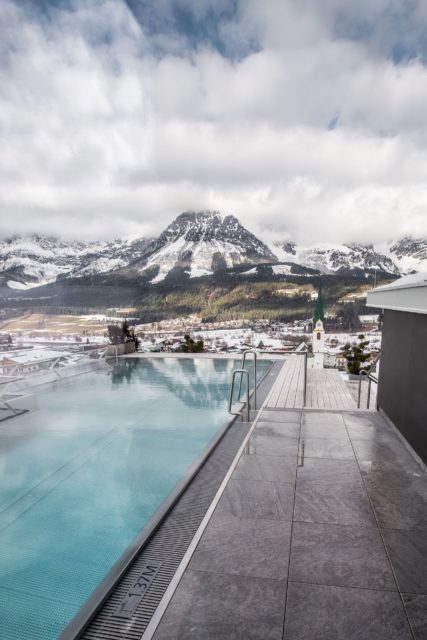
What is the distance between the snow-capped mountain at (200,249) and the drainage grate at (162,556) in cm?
2075

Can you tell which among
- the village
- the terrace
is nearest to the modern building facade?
the terrace

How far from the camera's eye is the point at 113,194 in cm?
3275

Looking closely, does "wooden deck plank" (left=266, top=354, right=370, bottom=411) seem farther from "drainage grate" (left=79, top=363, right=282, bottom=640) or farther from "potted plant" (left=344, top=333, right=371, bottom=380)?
"drainage grate" (left=79, top=363, right=282, bottom=640)

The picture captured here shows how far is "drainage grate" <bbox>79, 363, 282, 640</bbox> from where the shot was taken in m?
1.49

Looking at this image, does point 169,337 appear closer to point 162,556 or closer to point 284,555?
point 162,556

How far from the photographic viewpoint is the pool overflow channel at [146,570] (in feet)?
4.90

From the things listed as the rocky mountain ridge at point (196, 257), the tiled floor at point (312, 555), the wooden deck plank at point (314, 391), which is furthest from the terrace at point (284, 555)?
the rocky mountain ridge at point (196, 257)

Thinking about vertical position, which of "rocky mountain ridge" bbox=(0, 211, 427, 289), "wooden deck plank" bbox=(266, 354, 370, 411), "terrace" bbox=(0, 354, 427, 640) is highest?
"rocky mountain ridge" bbox=(0, 211, 427, 289)

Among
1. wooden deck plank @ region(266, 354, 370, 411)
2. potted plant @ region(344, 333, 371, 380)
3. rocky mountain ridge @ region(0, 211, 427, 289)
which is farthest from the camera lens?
rocky mountain ridge @ region(0, 211, 427, 289)

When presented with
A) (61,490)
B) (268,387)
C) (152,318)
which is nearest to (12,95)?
Result: (152,318)

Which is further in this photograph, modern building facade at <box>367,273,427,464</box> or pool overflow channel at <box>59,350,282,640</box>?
modern building facade at <box>367,273,427,464</box>

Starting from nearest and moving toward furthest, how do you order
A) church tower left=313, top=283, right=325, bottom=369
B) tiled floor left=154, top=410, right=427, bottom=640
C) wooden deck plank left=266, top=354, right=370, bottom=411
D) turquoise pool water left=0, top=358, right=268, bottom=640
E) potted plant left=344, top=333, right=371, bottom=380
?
tiled floor left=154, top=410, right=427, bottom=640, turquoise pool water left=0, top=358, right=268, bottom=640, wooden deck plank left=266, top=354, right=370, bottom=411, potted plant left=344, top=333, right=371, bottom=380, church tower left=313, top=283, right=325, bottom=369

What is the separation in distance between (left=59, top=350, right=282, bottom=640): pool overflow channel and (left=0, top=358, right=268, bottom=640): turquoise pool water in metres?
0.27

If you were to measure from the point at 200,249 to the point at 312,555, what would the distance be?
4096 cm
